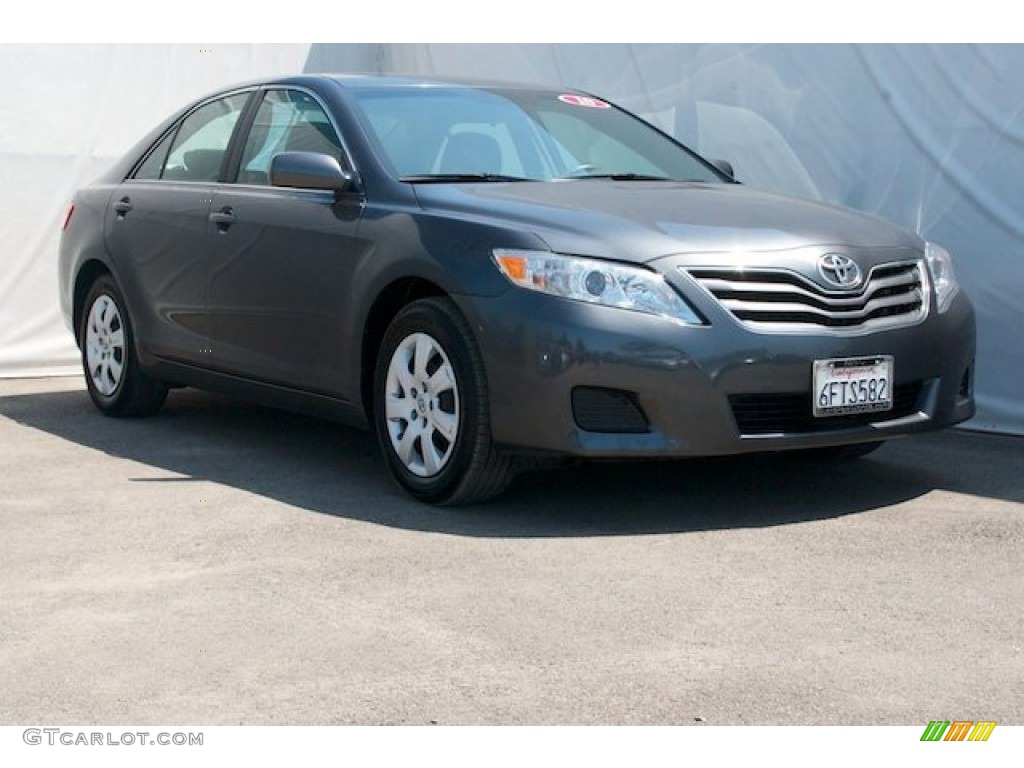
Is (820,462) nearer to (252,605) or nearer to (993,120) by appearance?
(993,120)

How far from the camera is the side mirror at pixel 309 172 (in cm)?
681

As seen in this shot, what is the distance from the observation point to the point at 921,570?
5527 millimetres

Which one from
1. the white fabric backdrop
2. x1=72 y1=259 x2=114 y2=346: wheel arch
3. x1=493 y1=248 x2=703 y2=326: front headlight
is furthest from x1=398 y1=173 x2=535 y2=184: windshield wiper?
the white fabric backdrop

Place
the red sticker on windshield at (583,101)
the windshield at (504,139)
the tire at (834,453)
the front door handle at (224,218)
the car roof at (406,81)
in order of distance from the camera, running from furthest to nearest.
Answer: the red sticker on windshield at (583,101)
the front door handle at (224,218)
the car roof at (406,81)
the tire at (834,453)
the windshield at (504,139)

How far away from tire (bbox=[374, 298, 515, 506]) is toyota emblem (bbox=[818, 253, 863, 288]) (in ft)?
3.97

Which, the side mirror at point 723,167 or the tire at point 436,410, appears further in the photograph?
the side mirror at point 723,167

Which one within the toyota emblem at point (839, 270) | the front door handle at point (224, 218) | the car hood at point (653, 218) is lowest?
the front door handle at point (224, 218)

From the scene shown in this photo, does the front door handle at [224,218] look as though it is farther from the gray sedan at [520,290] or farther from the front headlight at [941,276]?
the front headlight at [941,276]

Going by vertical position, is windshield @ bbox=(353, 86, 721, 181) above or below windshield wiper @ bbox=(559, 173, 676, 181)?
above

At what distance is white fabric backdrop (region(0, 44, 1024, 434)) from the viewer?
8625 mm

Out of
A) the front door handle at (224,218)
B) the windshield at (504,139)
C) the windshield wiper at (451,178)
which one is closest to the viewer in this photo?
the windshield wiper at (451,178)

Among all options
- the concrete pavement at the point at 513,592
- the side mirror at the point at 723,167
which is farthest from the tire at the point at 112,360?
the side mirror at the point at 723,167
